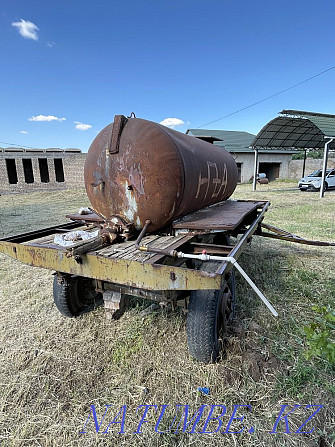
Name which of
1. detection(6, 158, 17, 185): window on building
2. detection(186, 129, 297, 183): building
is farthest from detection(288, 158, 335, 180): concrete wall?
detection(6, 158, 17, 185): window on building

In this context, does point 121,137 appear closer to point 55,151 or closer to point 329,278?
point 329,278

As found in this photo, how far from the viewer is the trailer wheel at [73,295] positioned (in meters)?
2.92

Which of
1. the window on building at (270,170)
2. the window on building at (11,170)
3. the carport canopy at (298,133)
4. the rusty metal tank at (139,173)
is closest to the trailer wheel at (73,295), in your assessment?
the rusty metal tank at (139,173)

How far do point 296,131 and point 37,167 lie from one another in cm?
1808

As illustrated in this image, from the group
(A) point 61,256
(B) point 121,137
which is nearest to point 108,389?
(A) point 61,256

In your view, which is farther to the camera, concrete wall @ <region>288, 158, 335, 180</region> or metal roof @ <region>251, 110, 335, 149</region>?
concrete wall @ <region>288, 158, 335, 180</region>

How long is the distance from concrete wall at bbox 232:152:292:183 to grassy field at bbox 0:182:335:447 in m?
21.0

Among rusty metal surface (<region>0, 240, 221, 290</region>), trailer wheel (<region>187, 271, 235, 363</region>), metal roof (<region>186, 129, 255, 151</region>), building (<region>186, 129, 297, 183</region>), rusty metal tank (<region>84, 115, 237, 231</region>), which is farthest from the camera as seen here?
metal roof (<region>186, 129, 255, 151</region>)

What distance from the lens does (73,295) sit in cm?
305

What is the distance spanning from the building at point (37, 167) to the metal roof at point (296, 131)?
502 inches

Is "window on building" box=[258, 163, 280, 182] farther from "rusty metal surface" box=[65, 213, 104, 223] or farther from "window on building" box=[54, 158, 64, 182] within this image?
"rusty metal surface" box=[65, 213, 104, 223]

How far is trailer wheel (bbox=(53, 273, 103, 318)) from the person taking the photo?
2918 millimetres

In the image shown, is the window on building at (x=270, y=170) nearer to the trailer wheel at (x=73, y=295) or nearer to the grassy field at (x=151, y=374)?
the grassy field at (x=151, y=374)

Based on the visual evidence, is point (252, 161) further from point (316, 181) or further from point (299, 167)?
point (316, 181)
